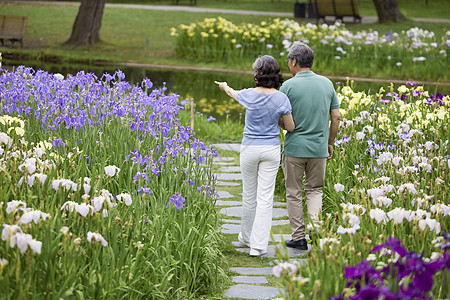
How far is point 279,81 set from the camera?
4988mm

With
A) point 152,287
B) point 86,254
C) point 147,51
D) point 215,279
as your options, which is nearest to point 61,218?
point 86,254

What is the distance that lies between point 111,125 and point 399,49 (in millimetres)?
11930

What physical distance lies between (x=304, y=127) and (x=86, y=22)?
47.0ft

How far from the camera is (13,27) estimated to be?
18.9 metres

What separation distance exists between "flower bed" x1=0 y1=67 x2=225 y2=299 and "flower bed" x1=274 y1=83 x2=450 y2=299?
2.73ft

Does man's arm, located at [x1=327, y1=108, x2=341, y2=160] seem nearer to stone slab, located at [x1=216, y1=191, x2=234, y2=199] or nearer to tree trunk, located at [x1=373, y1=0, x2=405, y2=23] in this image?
stone slab, located at [x1=216, y1=191, x2=234, y2=199]

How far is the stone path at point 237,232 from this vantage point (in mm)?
4293

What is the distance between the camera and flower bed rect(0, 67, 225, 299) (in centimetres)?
332

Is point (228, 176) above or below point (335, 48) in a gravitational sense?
below

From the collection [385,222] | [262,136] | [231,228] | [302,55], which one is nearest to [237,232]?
[231,228]

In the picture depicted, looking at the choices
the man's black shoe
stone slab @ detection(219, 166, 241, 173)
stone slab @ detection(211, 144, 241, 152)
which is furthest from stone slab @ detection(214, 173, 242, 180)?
the man's black shoe

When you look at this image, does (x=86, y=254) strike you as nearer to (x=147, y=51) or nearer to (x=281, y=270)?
(x=281, y=270)

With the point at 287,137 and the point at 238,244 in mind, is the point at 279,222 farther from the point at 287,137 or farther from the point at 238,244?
the point at 287,137

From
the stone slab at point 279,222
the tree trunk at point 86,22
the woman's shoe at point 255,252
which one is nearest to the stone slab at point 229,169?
the stone slab at point 279,222
